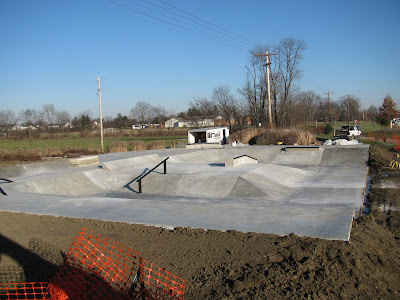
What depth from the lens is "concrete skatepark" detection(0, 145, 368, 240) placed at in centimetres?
731

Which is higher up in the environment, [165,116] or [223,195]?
[165,116]

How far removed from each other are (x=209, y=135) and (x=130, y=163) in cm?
1291

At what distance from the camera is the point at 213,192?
12.5 metres

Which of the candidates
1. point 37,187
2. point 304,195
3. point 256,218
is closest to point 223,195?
point 304,195

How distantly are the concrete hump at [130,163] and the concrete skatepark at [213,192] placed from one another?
72mm

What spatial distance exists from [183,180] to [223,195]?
2.05m

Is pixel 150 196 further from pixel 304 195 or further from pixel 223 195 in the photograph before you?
pixel 304 195

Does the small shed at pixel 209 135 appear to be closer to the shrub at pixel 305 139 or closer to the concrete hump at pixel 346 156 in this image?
the shrub at pixel 305 139

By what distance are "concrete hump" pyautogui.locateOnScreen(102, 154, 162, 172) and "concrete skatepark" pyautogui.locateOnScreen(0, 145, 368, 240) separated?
0.24 ft

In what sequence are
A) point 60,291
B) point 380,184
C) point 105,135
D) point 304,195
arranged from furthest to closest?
point 105,135 < point 380,184 < point 304,195 < point 60,291

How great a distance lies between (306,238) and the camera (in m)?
5.76

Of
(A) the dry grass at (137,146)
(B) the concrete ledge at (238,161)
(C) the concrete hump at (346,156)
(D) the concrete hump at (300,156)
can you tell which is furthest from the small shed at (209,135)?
(B) the concrete ledge at (238,161)

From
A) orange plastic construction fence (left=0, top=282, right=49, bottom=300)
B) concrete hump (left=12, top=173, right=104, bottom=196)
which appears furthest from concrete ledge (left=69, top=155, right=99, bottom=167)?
orange plastic construction fence (left=0, top=282, right=49, bottom=300)

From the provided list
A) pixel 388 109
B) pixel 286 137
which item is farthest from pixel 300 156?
pixel 388 109
